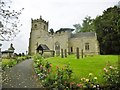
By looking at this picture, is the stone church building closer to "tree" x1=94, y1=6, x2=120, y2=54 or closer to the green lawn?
"tree" x1=94, y1=6, x2=120, y2=54

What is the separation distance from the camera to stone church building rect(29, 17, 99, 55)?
59.8 meters

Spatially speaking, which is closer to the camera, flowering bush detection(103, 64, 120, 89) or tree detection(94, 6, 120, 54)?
flowering bush detection(103, 64, 120, 89)

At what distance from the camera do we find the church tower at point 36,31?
7117 centimetres

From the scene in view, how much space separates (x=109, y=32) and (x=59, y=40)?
58.4ft

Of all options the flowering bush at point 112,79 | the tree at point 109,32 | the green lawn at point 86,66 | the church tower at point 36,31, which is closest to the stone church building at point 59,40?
the church tower at point 36,31

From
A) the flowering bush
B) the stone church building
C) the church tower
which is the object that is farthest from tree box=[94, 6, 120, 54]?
the flowering bush

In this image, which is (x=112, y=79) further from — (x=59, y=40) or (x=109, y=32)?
(x=59, y=40)

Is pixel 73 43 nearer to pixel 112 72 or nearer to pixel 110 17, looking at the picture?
pixel 110 17

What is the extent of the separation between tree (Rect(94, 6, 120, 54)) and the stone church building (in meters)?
3.38

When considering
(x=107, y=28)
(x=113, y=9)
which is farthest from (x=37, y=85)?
(x=113, y=9)

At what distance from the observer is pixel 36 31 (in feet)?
239

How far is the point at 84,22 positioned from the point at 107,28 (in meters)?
31.0

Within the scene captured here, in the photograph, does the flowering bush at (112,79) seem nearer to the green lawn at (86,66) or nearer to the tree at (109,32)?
the green lawn at (86,66)

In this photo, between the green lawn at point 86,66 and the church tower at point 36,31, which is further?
the church tower at point 36,31
